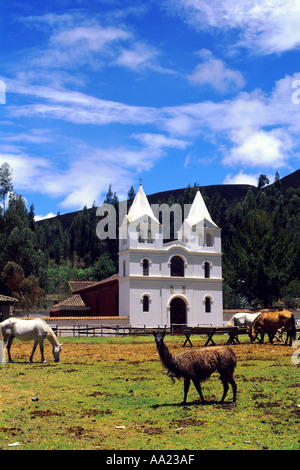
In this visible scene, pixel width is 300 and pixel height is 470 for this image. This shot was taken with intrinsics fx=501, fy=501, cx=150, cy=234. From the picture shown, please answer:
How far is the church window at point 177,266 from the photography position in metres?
53.5

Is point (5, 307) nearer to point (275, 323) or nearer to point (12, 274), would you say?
point (12, 274)

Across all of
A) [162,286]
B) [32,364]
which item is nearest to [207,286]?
[162,286]

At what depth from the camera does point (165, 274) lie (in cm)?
5256

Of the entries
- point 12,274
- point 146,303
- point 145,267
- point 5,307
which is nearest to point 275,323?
point 5,307

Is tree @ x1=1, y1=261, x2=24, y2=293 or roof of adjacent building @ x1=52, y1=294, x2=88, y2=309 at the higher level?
tree @ x1=1, y1=261, x2=24, y2=293

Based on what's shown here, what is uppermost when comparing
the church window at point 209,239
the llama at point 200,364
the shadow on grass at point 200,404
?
the church window at point 209,239

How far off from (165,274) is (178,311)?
166 inches

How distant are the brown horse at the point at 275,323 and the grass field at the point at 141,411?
8.82 meters

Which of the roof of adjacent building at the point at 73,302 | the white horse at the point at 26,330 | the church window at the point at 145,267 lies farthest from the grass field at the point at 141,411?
the roof of adjacent building at the point at 73,302

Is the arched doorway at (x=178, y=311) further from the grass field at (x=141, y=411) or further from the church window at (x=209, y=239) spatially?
the grass field at (x=141, y=411)

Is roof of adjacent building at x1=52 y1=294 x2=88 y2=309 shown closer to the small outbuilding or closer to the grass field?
the small outbuilding

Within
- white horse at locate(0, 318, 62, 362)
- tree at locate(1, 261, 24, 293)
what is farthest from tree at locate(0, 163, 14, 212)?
white horse at locate(0, 318, 62, 362)

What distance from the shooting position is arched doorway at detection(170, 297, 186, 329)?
52.7 m

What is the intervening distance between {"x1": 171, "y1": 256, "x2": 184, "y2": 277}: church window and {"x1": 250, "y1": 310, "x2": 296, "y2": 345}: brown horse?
88.5ft
